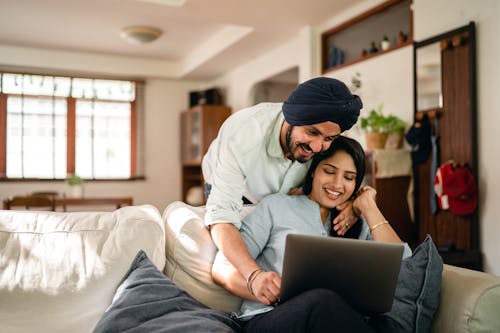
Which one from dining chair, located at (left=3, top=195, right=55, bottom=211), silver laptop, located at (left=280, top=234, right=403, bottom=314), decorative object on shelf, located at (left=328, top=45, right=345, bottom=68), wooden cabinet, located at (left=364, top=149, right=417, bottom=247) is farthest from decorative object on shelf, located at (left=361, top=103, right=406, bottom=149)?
dining chair, located at (left=3, top=195, right=55, bottom=211)

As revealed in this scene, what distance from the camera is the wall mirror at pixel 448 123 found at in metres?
3.34

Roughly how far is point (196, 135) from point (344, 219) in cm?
585

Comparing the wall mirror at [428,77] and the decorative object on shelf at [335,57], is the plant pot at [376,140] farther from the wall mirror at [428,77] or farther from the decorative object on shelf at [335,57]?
the decorative object on shelf at [335,57]

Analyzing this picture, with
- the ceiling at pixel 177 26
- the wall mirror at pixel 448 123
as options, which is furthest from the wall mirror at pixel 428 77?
the ceiling at pixel 177 26

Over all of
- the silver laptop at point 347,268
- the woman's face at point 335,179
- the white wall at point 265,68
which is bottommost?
the silver laptop at point 347,268

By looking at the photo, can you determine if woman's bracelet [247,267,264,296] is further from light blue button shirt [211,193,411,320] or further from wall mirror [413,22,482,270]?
wall mirror [413,22,482,270]

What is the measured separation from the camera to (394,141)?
13.3ft

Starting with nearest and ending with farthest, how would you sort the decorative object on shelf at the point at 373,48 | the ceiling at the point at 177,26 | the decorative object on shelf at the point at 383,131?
1. the decorative object on shelf at the point at 383,131
2. the decorative object on shelf at the point at 373,48
3. the ceiling at the point at 177,26

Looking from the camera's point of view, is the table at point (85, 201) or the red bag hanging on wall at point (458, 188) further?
the table at point (85, 201)

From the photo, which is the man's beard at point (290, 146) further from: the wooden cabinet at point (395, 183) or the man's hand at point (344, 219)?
the wooden cabinet at point (395, 183)

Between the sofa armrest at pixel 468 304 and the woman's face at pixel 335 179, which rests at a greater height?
the woman's face at pixel 335 179

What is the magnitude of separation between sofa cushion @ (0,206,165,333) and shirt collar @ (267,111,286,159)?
1.72ft

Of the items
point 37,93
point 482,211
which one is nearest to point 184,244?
point 482,211

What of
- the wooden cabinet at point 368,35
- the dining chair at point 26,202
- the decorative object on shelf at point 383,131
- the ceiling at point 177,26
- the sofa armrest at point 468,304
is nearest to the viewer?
the sofa armrest at point 468,304
